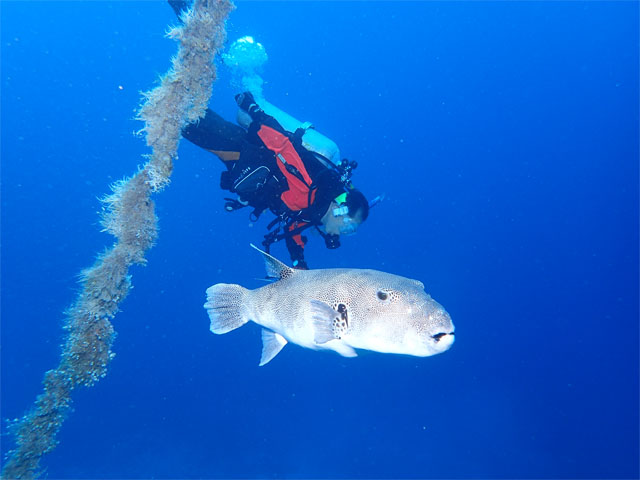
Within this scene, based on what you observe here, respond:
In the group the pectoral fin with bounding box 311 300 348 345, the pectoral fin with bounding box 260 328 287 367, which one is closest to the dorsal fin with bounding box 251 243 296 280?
the pectoral fin with bounding box 260 328 287 367

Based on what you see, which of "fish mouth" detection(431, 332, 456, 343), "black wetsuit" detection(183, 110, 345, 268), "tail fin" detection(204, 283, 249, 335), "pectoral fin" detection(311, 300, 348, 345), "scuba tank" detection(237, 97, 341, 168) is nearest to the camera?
"fish mouth" detection(431, 332, 456, 343)

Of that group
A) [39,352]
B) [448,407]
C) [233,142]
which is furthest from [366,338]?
[39,352]

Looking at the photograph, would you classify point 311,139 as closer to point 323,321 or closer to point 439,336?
point 323,321

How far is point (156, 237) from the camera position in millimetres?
3584

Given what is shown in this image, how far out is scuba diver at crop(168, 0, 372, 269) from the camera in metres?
5.00

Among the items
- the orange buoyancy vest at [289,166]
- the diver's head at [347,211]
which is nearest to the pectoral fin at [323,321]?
the diver's head at [347,211]

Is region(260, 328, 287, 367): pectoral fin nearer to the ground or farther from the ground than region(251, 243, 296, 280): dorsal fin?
nearer to the ground

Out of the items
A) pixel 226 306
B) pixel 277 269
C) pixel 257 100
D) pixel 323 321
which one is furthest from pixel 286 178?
pixel 323 321

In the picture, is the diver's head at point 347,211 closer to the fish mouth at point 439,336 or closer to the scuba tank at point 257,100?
the scuba tank at point 257,100

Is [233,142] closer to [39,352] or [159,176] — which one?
[159,176]

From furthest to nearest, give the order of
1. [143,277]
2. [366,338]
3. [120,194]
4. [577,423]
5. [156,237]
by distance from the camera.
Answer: [143,277] → [577,423] → [156,237] → [120,194] → [366,338]

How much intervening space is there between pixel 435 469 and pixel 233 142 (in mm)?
20235

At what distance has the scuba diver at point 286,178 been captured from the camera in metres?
4.99

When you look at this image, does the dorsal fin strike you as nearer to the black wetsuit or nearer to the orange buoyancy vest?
the black wetsuit
